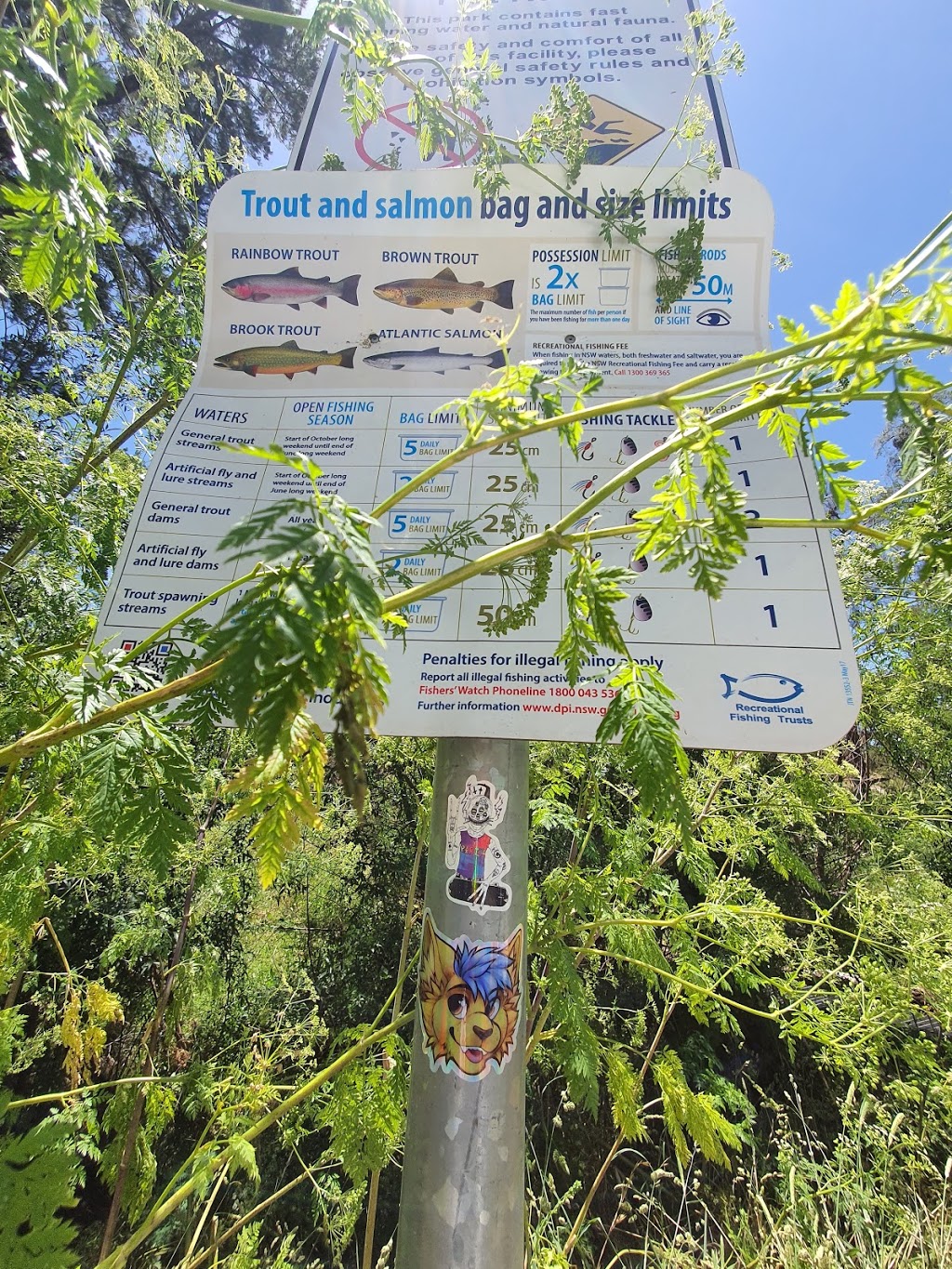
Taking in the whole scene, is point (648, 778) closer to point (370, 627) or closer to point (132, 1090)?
point (370, 627)

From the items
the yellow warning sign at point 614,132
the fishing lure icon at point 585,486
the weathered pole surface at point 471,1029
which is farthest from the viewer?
the yellow warning sign at point 614,132

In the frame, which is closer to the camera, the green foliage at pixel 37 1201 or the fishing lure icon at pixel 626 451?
the green foliage at pixel 37 1201

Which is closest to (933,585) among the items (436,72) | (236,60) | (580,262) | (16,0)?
(580,262)

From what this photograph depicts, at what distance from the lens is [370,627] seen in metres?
0.51

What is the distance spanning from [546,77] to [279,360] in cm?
129

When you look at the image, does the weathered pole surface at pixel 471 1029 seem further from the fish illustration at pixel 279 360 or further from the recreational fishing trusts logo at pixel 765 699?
the fish illustration at pixel 279 360

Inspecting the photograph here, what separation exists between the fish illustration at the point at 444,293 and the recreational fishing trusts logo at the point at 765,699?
119 cm

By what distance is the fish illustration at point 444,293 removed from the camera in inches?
66.9

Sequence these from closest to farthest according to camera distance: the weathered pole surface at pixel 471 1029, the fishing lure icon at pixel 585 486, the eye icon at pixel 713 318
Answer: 1. the weathered pole surface at pixel 471 1029
2. the fishing lure icon at pixel 585 486
3. the eye icon at pixel 713 318

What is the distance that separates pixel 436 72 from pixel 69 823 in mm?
2459

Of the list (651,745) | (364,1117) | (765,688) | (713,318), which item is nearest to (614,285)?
(713,318)

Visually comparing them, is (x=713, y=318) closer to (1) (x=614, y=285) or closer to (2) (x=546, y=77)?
(1) (x=614, y=285)

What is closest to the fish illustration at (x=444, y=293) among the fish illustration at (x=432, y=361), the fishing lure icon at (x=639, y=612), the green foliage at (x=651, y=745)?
the fish illustration at (x=432, y=361)

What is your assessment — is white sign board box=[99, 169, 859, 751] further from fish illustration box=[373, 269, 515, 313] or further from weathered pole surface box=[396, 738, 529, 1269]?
weathered pole surface box=[396, 738, 529, 1269]
